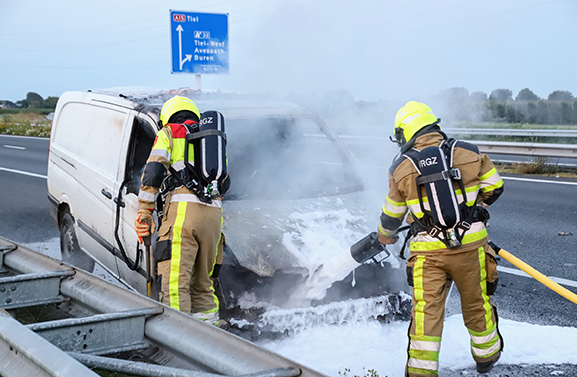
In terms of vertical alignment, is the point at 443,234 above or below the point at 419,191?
below

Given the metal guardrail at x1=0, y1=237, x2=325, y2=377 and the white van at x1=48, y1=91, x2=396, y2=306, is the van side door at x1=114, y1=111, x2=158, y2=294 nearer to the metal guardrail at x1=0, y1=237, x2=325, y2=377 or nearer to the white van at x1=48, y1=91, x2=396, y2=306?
the white van at x1=48, y1=91, x2=396, y2=306

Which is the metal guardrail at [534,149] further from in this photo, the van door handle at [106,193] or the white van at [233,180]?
the van door handle at [106,193]

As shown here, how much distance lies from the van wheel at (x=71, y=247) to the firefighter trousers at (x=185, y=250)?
2065 millimetres

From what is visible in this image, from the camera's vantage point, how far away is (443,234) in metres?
2.96

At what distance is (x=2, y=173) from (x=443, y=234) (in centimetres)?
1170

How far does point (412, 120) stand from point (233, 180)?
1.60 meters

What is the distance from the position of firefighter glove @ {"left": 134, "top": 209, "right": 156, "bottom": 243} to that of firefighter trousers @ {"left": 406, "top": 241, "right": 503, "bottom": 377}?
1.57 meters

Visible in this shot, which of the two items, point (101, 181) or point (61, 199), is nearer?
point (101, 181)

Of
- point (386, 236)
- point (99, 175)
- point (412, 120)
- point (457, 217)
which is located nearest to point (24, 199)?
point (99, 175)

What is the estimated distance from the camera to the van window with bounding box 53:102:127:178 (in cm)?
415

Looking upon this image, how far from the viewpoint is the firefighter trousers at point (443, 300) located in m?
2.94

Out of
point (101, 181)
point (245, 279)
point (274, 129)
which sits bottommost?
point (245, 279)

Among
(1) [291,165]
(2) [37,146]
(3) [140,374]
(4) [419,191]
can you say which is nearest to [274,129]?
(1) [291,165]

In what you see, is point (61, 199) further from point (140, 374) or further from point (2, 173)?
point (2, 173)
